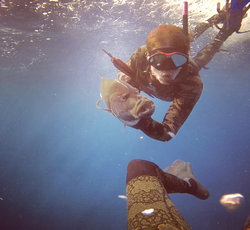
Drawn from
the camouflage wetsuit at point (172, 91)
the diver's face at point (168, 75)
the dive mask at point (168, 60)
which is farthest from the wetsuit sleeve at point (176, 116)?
the dive mask at point (168, 60)

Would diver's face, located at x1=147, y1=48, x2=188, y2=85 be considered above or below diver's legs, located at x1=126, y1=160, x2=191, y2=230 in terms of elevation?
above

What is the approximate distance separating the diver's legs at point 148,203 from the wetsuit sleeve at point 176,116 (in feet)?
1.84

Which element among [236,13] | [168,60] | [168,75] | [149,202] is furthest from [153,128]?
[236,13]

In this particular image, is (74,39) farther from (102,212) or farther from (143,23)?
(102,212)

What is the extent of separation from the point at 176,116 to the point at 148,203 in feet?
4.99

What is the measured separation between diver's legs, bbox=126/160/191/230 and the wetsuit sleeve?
1.84 feet

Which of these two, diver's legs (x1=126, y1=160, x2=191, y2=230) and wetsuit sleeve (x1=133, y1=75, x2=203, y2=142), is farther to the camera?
wetsuit sleeve (x1=133, y1=75, x2=203, y2=142)

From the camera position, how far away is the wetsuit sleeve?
208 cm

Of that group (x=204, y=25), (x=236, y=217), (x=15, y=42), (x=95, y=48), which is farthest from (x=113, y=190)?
(x=204, y=25)

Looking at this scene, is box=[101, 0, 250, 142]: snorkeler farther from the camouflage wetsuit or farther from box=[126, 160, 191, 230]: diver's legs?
box=[126, 160, 191, 230]: diver's legs

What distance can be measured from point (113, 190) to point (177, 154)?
26.1 meters

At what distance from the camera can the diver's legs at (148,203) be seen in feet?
4.86

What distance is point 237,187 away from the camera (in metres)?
18.0

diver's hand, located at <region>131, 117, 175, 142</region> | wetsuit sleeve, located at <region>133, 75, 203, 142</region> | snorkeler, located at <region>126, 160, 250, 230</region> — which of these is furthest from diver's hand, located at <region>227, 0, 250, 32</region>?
snorkeler, located at <region>126, 160, 250, 230</region>
